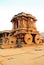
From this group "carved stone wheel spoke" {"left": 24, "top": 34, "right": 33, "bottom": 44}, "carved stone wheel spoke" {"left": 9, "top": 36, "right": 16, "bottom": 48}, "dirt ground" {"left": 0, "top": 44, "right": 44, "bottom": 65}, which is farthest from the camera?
"carved stone wheel spoke" {"left": 24, "top": 34, "right": 33, "bottom": 44}

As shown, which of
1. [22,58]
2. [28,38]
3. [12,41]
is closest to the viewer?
[22,58]

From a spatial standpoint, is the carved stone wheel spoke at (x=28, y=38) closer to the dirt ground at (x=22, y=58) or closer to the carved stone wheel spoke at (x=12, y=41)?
the carved stone wheel spoke at (x=12, y=41)

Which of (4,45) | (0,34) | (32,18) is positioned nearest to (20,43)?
(4,45)

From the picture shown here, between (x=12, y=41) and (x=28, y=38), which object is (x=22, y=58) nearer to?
(x=12, y=41)

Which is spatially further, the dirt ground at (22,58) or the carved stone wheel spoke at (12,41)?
the carved stone wheel spoke at (12,41)

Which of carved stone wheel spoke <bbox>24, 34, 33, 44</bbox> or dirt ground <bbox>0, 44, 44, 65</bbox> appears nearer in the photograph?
dirt ground <bbox>0, 44, 44, 65</bbox>

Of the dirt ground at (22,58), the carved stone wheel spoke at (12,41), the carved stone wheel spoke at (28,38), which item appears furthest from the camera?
the carved stone wheel spoke at (28,38)

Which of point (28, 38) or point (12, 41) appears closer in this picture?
point (12, 41)

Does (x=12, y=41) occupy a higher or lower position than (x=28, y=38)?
lower

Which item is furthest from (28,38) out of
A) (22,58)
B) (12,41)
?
(22,58)

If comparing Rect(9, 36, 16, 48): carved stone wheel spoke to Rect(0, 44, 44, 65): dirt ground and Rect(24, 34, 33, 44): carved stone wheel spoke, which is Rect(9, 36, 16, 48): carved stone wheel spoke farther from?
Rect(0, 44, 44, 65): dirt ground

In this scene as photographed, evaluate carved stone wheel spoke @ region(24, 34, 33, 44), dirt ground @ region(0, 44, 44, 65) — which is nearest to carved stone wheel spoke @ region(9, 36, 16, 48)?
carved stone wheel spoke @ region(24, 34, 33, 44)

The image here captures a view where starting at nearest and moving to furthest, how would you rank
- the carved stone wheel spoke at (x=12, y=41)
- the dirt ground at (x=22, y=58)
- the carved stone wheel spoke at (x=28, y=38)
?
the dirt ground at (x=22, y=58) → the carved stone wheel spoke at (x=12, y=41) → the carved stone wheel spoke at (x=28, y=38)

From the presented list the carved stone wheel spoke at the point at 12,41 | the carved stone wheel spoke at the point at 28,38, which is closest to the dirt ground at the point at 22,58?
the carved stone wheel spoke at the point at 12,41
